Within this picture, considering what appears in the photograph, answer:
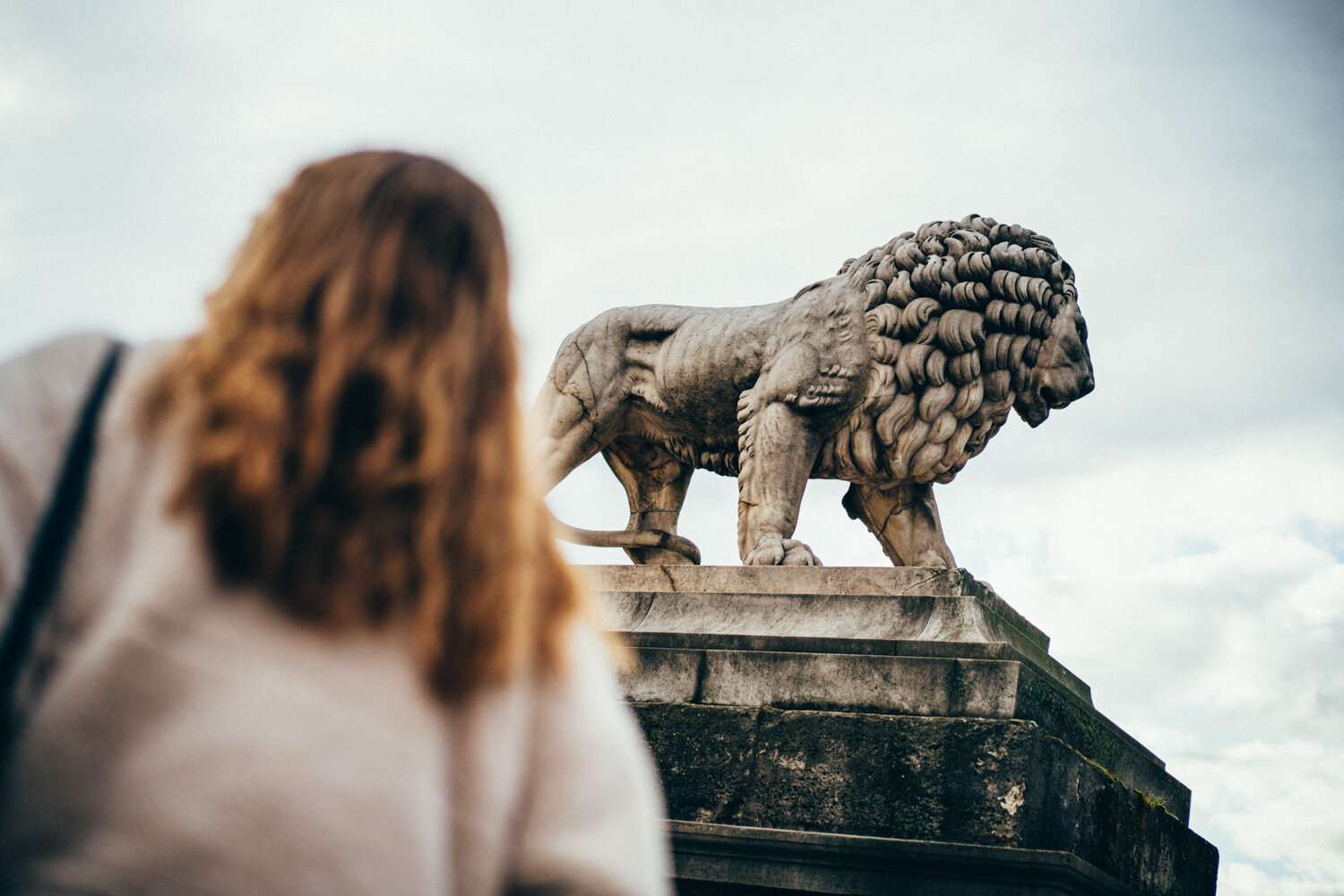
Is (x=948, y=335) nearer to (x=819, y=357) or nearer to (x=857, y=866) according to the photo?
(x=819, y=357)

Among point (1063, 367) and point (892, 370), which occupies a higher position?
point (1063, 367)

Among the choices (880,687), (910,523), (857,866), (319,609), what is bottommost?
(857,866)

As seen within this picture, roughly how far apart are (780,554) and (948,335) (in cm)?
109

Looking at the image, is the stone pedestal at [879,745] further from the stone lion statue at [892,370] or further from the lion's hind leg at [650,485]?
the lion's hind leg at [650,485]

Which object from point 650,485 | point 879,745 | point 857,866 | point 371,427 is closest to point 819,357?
point 650,485

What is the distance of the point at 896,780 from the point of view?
362 cm

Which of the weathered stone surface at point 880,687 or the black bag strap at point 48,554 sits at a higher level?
the weathered stone surface at point 880,687

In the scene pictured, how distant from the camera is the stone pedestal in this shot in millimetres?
3508

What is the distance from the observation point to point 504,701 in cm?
103

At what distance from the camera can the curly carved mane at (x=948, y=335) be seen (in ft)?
15.7

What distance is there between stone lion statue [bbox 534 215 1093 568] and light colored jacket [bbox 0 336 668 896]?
139 inches

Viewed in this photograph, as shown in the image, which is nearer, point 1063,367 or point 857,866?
point 857,866

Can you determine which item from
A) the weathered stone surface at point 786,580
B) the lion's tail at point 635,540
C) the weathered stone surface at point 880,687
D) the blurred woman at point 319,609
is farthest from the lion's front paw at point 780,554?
the blurred woman at point 319,609

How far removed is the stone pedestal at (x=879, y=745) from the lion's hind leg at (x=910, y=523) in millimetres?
908
